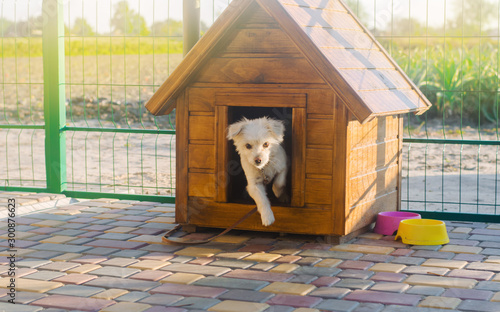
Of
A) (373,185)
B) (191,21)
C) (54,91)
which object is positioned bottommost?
(373,185)

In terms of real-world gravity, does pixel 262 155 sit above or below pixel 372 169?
above

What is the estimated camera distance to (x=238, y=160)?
5.50 m

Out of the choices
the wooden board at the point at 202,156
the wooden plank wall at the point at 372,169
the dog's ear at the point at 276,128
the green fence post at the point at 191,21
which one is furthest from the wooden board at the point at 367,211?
the green fence post at the point at 191,21

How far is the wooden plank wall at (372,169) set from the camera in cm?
490

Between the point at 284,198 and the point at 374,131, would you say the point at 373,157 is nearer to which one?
the point at 374,131

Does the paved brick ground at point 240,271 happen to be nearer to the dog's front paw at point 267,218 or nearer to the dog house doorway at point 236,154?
the dog's front paw at point 267,218

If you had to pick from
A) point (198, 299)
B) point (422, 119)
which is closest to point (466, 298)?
point (198, 299)

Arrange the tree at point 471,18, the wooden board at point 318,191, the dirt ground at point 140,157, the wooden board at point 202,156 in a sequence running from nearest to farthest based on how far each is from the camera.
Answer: the wooden board at point 318,191 < the wooden board at point 202,156 < the dirt ground at point 140,157 < the tree at point 471,18

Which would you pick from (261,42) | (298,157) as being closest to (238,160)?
(298,157)

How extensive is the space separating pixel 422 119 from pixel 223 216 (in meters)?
9.26

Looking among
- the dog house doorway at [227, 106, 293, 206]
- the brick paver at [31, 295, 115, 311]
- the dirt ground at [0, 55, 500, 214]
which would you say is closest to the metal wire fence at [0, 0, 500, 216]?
the dirt ground at [0, 55, 500, 214]

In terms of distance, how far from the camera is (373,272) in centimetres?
418

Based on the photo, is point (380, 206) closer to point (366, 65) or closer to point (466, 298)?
point (366, 65)

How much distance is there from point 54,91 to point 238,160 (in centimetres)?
244
